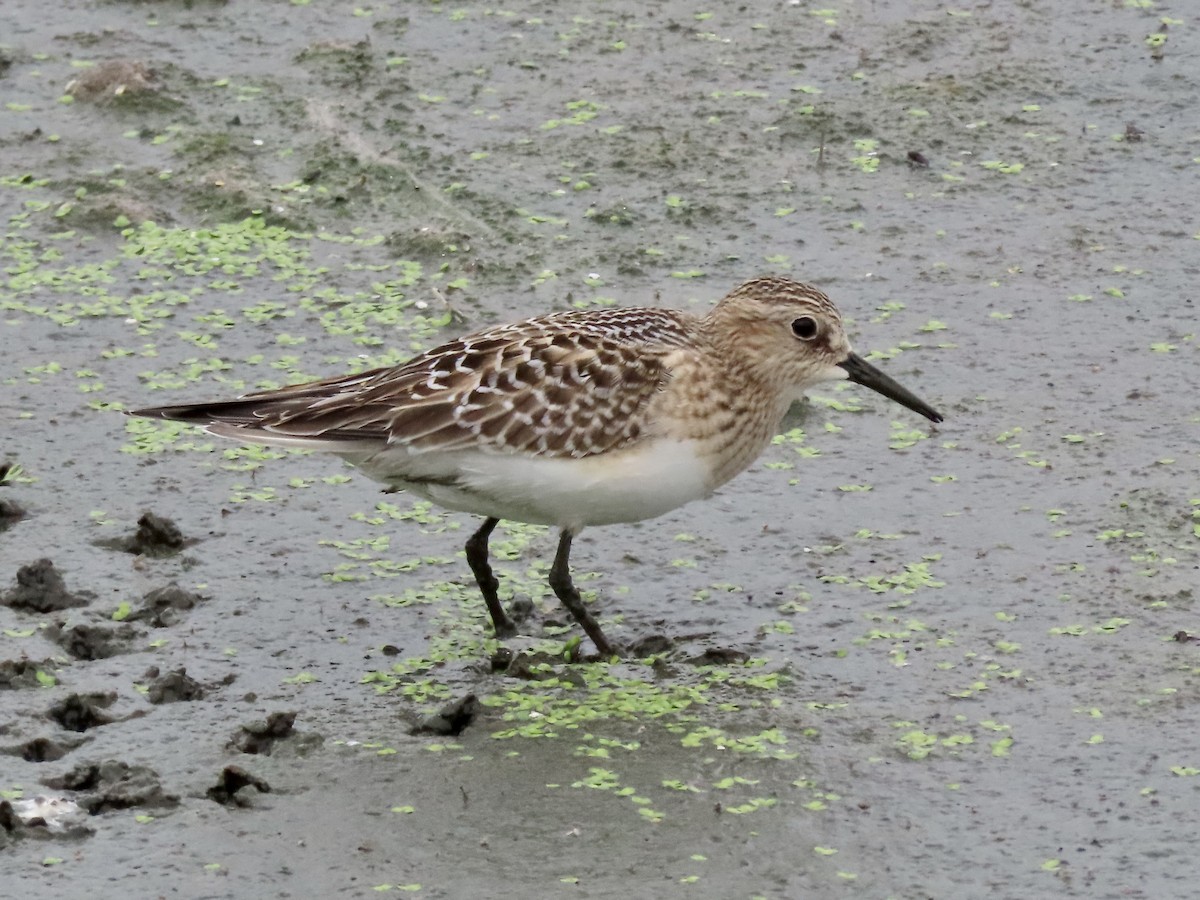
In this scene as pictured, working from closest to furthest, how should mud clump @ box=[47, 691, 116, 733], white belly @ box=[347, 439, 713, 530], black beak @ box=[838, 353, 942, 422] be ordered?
mud clump @ box=[47, 691, 116, 733] → white belly @ box=[347, 439, 713, 530] → black beak @ box=[838, 353, 942, 422]

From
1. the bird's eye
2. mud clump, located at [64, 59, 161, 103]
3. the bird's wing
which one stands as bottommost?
the bird's wing

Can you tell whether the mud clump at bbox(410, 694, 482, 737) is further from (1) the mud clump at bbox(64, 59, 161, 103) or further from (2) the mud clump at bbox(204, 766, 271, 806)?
(1) the mud clump at bbox(64, 59, 161, 103)

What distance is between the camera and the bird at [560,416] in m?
6.66

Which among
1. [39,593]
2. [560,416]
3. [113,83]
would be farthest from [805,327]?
[113,83]

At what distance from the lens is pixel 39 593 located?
6.97m

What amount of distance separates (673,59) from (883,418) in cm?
330

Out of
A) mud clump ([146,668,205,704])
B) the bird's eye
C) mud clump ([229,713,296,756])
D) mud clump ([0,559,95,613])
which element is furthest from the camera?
the bird's eye

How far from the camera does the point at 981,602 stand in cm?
712

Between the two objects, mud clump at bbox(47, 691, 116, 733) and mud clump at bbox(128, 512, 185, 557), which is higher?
mud clump at bbox(128, 512, 185, 557)

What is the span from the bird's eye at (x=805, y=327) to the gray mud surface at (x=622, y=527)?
0.87m

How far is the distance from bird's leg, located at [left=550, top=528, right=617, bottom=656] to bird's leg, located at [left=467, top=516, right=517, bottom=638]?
256 millimetres

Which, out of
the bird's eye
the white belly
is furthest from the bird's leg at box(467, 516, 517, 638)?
the bird's eye

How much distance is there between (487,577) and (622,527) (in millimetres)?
935

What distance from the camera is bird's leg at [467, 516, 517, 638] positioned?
698 centimetres
